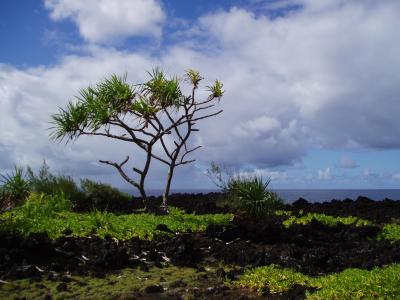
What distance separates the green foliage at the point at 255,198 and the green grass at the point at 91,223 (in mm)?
552

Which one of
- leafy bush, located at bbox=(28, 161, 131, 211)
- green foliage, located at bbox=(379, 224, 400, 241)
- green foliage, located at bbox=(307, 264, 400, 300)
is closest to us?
green foliage, located at bbox=(307, 264, 400, 300)

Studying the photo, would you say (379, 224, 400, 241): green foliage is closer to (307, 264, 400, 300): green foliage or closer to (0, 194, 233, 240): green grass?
(0, 194, 233, 240): green grass

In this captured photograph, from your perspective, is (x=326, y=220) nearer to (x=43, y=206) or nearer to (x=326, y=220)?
(x=326, y=220)

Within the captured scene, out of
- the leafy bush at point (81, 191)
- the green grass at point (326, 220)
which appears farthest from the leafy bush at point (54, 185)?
the green grass at point (326, 220)

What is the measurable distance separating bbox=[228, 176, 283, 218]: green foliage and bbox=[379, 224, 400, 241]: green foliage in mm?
3162

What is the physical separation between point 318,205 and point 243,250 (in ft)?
27.1

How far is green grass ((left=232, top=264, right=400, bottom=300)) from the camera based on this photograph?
755cm

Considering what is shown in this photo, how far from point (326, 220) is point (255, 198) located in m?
1.98

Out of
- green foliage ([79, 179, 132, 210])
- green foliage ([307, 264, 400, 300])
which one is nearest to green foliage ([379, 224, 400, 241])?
green foliage ([307, 264, 400, 300])

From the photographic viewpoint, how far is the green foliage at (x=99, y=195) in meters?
20.1

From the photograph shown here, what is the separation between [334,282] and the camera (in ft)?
26.8

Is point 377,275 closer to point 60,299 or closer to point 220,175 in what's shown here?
point 60,299

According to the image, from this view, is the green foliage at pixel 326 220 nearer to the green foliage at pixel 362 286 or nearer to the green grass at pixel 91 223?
the green grass at pixel 91 223

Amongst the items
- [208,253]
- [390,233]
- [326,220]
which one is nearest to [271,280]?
[208,253]
